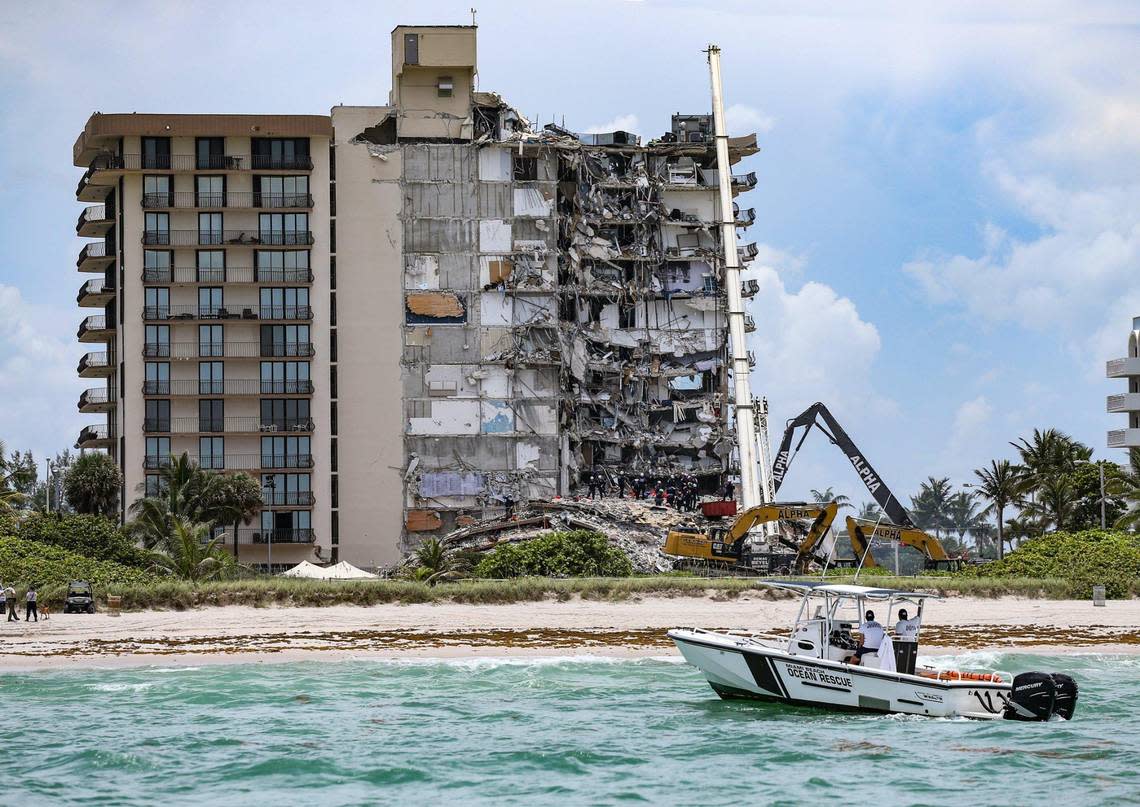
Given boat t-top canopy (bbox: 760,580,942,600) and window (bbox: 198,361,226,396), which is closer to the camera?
boat t-top canopy (bbox: 760,580,942,600)

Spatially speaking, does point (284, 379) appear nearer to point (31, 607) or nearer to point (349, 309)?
point (349, 309)

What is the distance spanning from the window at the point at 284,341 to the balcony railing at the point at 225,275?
291 centimetres

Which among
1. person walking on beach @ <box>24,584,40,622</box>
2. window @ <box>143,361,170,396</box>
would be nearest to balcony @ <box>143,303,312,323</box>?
window @ <box>143,361,170,396</box>

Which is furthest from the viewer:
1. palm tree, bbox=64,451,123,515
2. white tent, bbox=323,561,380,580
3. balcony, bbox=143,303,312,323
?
balcony, bbox=143,303,312,323

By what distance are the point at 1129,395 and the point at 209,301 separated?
59830 millimetres

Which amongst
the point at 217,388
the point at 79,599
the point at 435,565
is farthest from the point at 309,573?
the point at 217,388

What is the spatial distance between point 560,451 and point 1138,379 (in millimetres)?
39572

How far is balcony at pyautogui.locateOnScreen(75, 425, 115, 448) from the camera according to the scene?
101062 mm

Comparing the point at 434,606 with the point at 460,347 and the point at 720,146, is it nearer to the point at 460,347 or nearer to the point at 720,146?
the point at 460,347

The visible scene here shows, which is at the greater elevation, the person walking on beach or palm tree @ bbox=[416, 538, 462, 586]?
A: palm tree @ bbox=[416, 538, 462, 586]

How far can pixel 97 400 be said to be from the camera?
10231 cm

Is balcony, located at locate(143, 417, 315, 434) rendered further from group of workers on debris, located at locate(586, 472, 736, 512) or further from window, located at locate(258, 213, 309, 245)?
group of workers on debris, located at locate(586, 472, 736, 512)

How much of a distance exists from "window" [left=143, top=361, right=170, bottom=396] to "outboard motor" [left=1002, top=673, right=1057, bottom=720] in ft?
233

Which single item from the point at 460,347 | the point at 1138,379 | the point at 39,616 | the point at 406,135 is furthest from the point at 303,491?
the point at 1138,379
